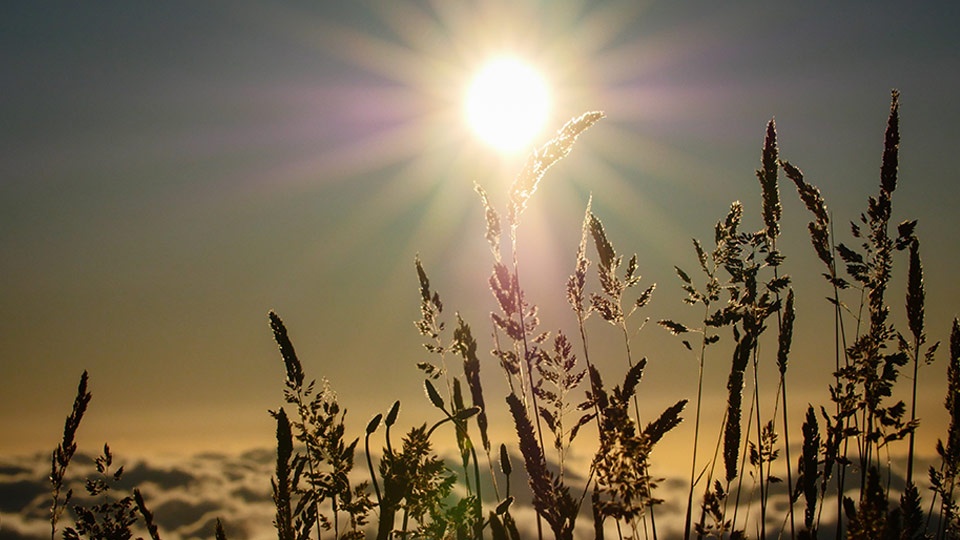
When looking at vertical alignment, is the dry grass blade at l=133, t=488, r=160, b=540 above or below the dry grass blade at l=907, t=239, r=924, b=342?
below

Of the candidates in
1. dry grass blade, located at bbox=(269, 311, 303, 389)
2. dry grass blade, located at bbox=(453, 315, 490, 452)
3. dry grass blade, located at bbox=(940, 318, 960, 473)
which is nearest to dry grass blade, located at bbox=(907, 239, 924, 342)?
dry grass blade, located at bbox=(940, 318, 960, 473)

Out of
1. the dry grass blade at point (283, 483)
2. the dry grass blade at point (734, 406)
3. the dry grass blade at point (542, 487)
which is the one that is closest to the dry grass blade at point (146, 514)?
the dry grass blade at point (283, 483)

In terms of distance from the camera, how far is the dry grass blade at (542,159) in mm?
3480

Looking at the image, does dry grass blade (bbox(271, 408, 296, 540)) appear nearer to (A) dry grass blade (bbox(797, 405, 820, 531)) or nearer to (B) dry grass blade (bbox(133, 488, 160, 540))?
(B) dry grass blade (bbox(133, 488, 160, 540))

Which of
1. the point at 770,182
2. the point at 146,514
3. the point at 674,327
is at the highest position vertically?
the point at 770,182

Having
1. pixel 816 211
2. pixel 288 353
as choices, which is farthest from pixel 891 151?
pixel 288 353

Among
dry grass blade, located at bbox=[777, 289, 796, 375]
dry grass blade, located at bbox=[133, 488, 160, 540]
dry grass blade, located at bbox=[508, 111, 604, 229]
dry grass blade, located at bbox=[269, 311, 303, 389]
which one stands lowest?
dry grass blade, located at bbox=[133, 488, 160, 540]

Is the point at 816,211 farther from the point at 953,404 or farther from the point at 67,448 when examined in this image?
the point at 67,448

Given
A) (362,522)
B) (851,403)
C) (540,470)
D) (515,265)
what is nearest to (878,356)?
(851,403)

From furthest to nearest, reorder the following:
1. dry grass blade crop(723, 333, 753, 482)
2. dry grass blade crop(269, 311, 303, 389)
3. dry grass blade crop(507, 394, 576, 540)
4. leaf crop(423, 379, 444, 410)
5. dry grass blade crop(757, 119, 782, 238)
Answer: dry grass blade crop(757, 119, 782, 238), dry grass blade crop(723, 333, 753, 482), dry grass blade crop(269, 311, 303, 389), leaf crop(423, 379, 444, 410), dry grass blade crop(507, 394, 576, 540)

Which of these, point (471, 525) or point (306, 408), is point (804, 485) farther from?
point (306, 408)

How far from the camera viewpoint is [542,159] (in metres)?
3.54

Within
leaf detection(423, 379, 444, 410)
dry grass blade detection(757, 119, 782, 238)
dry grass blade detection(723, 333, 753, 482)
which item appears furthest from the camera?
dry grass blade detection(757, 119, 782, 238)

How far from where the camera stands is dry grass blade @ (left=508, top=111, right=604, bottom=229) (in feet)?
11.4
